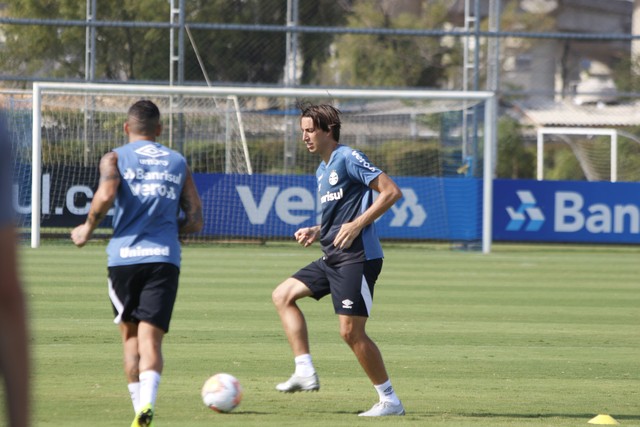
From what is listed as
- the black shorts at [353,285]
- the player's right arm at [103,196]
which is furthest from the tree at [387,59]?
the player's right arm at [103,196]

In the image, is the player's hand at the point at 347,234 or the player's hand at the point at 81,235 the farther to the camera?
the player's hand at the point at 347,234

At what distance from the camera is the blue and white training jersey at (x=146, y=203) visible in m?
6.24

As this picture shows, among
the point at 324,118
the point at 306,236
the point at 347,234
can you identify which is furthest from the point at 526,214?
the point at 347,234

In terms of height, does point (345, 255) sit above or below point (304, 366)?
above

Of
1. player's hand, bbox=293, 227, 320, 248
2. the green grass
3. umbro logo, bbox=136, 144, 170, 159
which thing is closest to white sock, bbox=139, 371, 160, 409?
the green grass

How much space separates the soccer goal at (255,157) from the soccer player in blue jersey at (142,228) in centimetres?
1537

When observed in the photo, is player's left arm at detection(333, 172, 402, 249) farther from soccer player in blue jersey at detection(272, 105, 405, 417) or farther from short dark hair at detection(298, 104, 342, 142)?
short dark hair at detection(298, 104, 342, 142)

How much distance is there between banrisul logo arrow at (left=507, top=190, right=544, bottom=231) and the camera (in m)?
24.5

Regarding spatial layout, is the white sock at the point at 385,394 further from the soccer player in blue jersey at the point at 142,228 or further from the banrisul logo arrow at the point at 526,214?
the banrisul logo arrow at the point at 526,214

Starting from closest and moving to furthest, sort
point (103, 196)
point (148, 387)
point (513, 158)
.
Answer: point (148, 387) → point (103, 196) → point (513, 158)

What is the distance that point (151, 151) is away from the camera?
20.6 ft

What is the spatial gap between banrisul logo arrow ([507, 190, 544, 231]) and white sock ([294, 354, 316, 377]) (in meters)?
17.6

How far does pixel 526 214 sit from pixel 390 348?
48.5 ft

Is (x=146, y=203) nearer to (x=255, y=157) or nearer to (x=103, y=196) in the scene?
(x=103, y=196)
